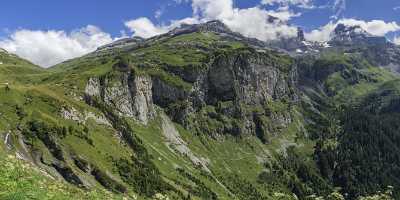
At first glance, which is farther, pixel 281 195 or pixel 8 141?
pixel 8 141

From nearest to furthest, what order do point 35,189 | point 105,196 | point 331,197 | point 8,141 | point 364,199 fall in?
1. point 35,189
2. point 364,199
3. point 105,196
4. point 331,197
5. point 8,141

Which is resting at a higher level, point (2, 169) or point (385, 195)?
point (2, 169)

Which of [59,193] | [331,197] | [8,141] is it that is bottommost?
[8,141]

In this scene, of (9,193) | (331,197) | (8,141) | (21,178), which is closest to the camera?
(9,193)

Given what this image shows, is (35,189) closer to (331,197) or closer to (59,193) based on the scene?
(59,193)

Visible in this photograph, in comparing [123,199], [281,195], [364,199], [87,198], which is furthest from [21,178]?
[364,199]

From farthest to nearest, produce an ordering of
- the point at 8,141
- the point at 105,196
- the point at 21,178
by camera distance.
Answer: the point at 8,141
the point at 105,196
the point at 21,178

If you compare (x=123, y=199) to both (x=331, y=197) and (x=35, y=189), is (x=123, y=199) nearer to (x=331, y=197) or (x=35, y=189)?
(x=35, y=189)

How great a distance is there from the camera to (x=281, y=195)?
92.5 ft

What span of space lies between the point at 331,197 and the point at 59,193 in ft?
47.0

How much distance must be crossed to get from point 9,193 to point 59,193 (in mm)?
4425

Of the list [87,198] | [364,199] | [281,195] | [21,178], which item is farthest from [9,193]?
[364,199]

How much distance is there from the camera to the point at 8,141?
198875mm

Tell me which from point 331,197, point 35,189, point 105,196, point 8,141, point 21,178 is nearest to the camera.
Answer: point 35,189
